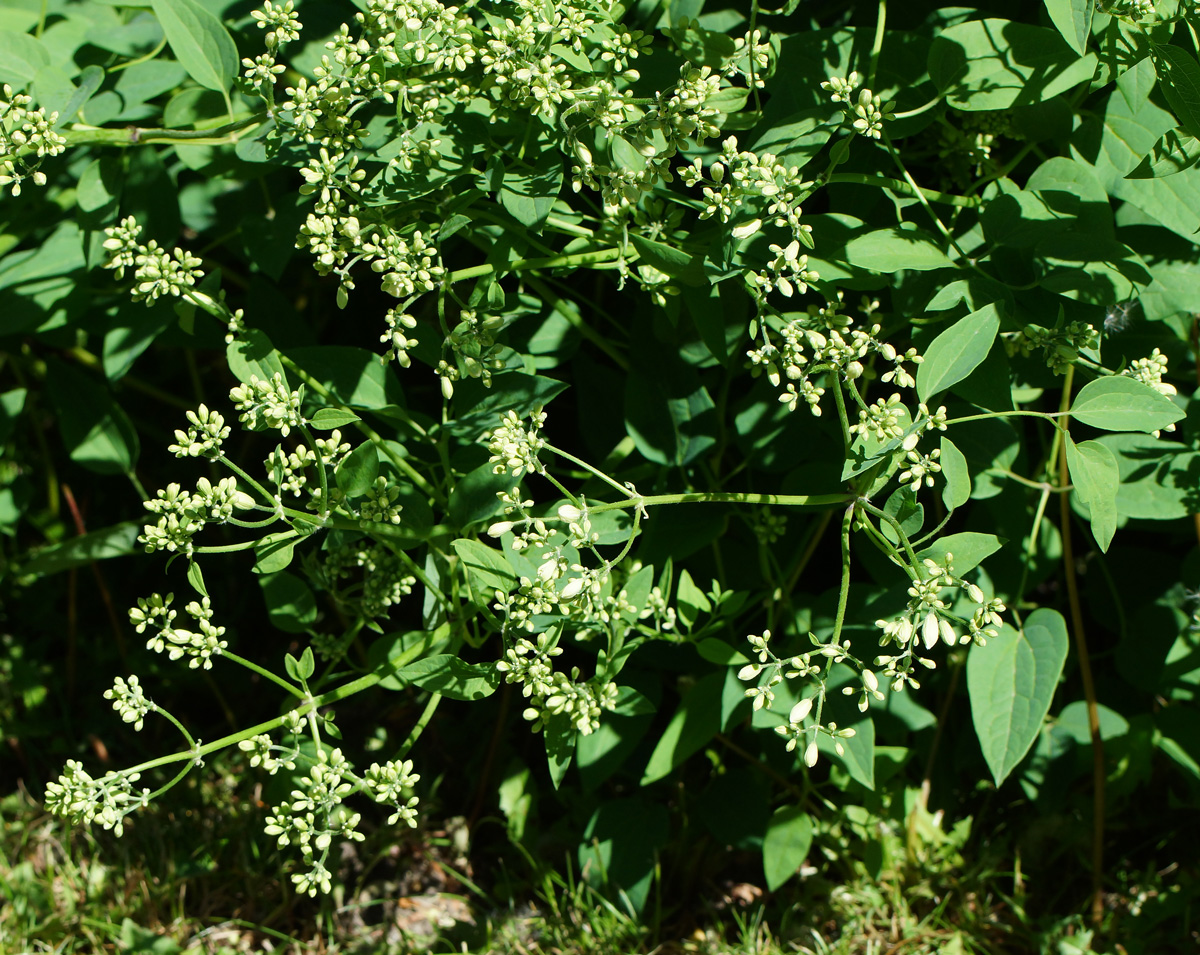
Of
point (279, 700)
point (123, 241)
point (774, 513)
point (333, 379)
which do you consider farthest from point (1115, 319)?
point (279, 700)

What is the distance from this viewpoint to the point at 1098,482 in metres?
1.40

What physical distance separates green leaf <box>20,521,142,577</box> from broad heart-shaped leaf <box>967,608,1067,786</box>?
1.79 meters

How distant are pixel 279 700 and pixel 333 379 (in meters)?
1.44

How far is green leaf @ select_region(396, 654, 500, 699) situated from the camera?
1.47 meters

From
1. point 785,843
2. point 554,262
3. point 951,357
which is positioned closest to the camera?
point 951,357

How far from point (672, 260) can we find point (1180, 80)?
0.73 metres

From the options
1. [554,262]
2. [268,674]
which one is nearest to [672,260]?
[554,262]

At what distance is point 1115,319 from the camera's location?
1.78m

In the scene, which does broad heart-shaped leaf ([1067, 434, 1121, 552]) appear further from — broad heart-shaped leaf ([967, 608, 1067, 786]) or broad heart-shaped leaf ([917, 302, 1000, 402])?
broad heart-shaped leaf ([967, 608, 1067, 786])

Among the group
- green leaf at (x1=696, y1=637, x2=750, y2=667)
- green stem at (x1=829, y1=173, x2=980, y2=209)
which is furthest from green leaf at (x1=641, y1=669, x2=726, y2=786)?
green stem at (x1=829, y1=173, x2=980, y2=209)

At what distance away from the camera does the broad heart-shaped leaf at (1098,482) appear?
54.5 inches

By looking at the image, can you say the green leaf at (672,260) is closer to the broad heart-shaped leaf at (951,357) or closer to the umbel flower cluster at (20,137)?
the broad heart-shaped leaf at (951,357)

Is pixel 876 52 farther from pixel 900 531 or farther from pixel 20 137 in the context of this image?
pixel 20 137

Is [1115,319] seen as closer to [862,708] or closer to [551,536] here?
[862,708]
